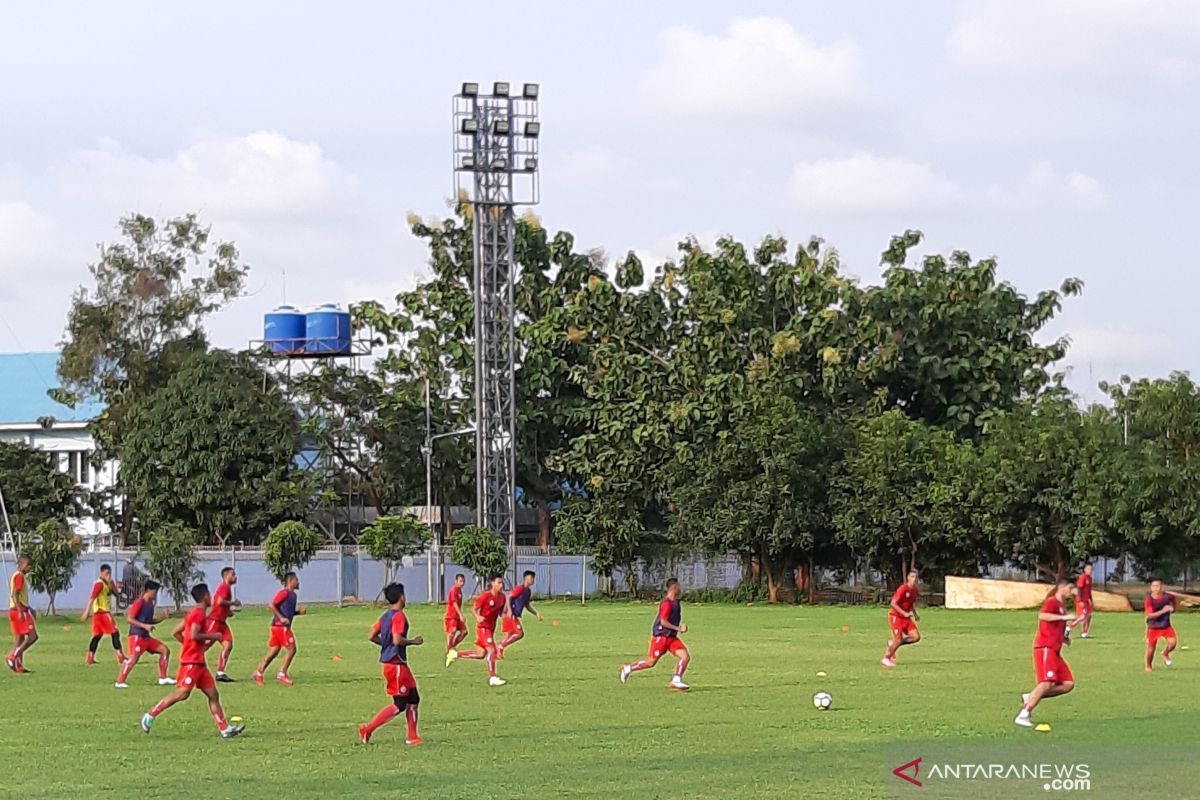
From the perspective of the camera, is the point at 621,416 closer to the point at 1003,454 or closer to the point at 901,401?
the point at 901,401

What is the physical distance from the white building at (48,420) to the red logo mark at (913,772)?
6731 cm

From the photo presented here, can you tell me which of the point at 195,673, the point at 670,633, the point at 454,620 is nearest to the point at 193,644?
the point at 195,673

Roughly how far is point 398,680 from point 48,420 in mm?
66515

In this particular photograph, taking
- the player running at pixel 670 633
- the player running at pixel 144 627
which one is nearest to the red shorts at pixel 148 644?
the player running at pixel 144 627

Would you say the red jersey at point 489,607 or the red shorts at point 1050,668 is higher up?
the red jersey at point 489,607

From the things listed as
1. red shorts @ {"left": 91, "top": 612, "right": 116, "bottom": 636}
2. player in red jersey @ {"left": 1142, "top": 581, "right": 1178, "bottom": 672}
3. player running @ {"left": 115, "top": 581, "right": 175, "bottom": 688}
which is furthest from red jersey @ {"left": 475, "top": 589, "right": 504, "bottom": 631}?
player in red jersey @ {"left": 1142, "top": 581, "right": 1178, "bottom": 672}

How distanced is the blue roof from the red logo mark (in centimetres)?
6839

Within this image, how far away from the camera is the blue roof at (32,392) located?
3211 inches

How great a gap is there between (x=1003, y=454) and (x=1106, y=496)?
4060 mm

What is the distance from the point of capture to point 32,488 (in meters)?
68.0

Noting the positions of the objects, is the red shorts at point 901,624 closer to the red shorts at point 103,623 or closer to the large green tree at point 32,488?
the red shorts at point 103,623

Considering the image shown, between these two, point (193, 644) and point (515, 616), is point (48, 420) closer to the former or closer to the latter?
point (515, 616)

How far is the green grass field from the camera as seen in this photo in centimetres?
1426

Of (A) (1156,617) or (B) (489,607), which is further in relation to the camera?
(A) (1156,617)
